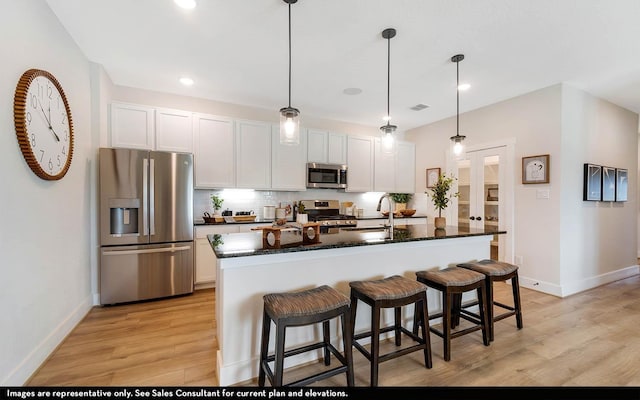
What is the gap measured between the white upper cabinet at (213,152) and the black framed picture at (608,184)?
5261 millimetres

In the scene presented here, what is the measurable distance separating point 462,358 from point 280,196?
339 centimetres

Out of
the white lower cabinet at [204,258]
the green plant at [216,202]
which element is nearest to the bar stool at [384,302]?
the white lower cabinet at [204,258]

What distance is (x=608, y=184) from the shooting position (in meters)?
3.96

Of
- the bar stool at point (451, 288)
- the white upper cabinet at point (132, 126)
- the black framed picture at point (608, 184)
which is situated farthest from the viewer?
the black framed picture at point (608, 184)

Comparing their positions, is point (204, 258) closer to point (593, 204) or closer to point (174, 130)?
point (174, 130)

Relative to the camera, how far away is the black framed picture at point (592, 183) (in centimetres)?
369

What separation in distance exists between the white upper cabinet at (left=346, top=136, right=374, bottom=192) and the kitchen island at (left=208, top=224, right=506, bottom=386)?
2683mm

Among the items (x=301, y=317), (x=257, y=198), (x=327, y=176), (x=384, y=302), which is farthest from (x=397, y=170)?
(x=301, y=317)

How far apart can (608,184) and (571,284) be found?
162 centimetres

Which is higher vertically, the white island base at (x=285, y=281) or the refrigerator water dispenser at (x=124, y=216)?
the refrigerator water dispenser at (x=124, y=216)

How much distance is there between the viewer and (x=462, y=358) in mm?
2111

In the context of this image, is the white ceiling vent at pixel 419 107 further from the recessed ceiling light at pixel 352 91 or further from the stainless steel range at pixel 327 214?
the stainless steel range at pixel 327 214

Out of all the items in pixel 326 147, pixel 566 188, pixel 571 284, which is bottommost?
pixel 571 284
